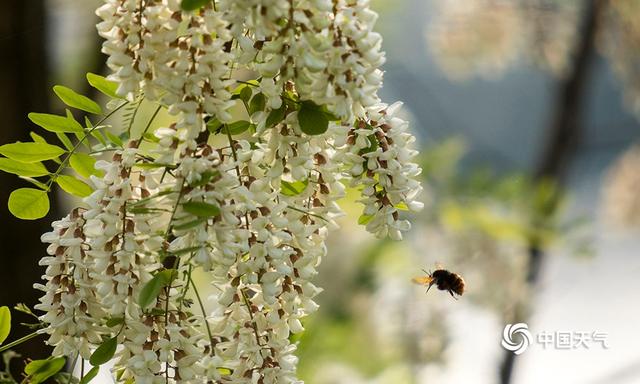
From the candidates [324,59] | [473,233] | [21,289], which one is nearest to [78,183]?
[324,59]

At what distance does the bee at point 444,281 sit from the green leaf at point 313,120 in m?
0.37

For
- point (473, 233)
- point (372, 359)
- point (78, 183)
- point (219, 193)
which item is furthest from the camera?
point (372, 359)

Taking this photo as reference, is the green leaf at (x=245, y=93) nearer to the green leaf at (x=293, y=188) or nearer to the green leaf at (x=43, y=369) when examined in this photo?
the green leaf at (x=293, y=188)

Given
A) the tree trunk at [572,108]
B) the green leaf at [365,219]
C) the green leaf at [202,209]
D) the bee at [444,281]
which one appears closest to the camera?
the green leaf at [202,209]

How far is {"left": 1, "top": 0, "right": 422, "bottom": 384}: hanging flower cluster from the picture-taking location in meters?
0.52

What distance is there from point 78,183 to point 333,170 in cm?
18

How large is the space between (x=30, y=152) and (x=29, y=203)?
0.12 feet

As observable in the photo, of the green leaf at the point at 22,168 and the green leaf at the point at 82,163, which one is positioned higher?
the green leaf at the point at 82,163

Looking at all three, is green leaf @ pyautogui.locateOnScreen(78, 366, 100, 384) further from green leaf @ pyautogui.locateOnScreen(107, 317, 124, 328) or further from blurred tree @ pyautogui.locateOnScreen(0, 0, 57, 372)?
blurred tree @ pyautogui.locateOnScreen(0, 0, 57, 372)

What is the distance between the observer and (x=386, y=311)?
A: 2.32 meters

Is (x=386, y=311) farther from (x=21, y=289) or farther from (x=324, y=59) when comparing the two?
(x=324, y=59)

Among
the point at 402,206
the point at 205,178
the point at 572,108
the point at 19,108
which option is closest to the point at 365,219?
the point at 402,206

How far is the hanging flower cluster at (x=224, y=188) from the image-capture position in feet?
1.70

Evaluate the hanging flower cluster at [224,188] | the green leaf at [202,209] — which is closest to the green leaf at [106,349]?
the hanging flower cluster at [224,188]
